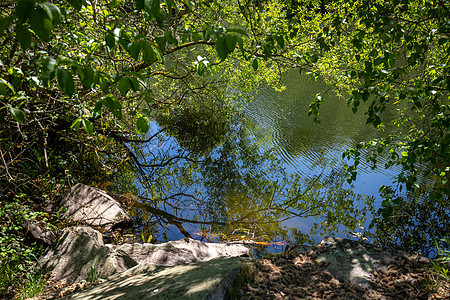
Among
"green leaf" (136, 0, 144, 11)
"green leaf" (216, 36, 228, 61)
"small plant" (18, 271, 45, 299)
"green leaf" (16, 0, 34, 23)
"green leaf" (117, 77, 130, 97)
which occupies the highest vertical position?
"green leaf" (216, 36, 228, 61)

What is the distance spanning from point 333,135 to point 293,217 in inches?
219

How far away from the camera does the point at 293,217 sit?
6.26m

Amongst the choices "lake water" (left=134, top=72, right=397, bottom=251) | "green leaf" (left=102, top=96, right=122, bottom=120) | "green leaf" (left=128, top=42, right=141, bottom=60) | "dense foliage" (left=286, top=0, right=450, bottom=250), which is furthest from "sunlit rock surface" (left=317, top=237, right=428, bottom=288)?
"green leaf" (left=128, top=42, right=141, bottom=60)

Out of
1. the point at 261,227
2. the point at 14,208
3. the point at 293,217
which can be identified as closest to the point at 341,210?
the point at 293,217

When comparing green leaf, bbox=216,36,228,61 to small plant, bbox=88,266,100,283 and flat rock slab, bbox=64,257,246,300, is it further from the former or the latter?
small plant, bbox=88,266,100,283

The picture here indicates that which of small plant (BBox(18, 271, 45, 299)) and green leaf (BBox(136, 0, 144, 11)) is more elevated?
green leaf (BBox(136, 0, 144, 11))

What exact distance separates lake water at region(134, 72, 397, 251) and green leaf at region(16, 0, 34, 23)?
360 centimetres

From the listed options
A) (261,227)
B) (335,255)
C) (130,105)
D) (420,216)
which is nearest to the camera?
(335,255)

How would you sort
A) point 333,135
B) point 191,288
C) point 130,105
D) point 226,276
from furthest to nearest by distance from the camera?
point 333,135, point 130,105, point 226,276, point 191,288

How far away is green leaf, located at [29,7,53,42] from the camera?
110 centimetres

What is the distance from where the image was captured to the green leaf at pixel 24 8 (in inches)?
41.1

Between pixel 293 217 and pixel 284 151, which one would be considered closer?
pixel 293 217

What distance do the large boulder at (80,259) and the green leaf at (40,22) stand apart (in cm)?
311

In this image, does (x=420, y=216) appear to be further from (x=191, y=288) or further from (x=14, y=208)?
(x=14, y=208)
